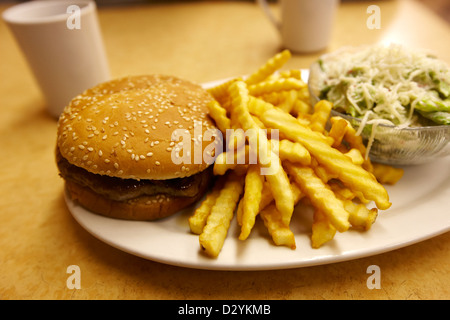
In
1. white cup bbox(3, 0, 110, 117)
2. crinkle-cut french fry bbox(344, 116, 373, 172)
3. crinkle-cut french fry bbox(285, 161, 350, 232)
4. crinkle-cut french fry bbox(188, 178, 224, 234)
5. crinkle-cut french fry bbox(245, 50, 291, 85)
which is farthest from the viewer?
white cup bbox(3, 0, 110, 117)

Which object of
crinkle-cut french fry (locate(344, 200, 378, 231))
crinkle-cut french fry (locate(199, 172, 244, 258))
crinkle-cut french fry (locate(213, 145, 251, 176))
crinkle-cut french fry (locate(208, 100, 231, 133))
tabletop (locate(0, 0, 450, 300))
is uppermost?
crinkle-cut french fry (locate(208, 100, 231, 133))

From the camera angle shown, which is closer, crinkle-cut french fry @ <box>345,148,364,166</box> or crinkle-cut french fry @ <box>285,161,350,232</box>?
crinkle-cut french fry @ <box>285,161,350,232</box>

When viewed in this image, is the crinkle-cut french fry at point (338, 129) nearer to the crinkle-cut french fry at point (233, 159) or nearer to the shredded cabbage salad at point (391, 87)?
the shredded cabbage salad at point (391, 87)

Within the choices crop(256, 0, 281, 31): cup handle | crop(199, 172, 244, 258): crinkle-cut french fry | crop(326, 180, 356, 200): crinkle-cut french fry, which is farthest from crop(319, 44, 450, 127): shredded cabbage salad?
crop(256, 0, 281, 31): cup handle

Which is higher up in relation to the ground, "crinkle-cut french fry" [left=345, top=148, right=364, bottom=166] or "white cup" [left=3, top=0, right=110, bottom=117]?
"white cup" [left=3, top=0, right=110, bottom=117]

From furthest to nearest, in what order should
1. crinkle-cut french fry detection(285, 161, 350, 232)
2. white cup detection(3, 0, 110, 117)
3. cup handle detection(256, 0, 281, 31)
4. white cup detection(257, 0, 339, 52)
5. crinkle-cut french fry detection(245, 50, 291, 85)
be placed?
cup handle detection(256, 0, 281, 31) < white cup detection(257, 0, 339, 52) < white cup detection(3, 0, 110, 117) < crinkle-cut french fry detection(245, 50, 291, 85) < crinkle-cut french fry detection(285, 161, 350, 232)

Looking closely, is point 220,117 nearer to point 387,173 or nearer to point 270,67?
point 270,67

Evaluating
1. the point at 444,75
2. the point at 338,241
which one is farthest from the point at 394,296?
the point at 444,75

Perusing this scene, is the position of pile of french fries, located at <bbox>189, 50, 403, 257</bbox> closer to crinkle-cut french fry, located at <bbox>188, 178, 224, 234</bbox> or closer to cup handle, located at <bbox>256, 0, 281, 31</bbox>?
crinkle-cut french fry, located at <bbox>188, 178, 224, 234</bbox>
